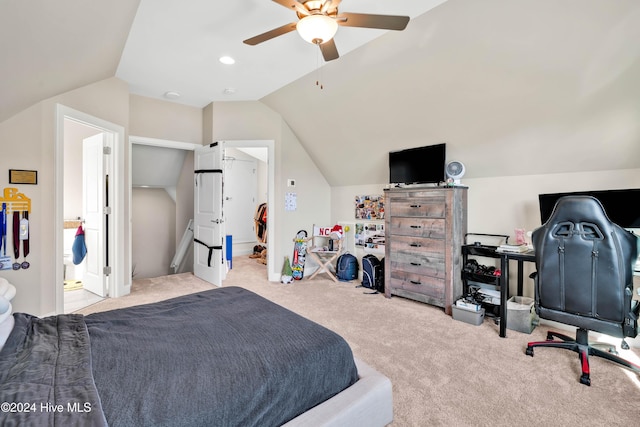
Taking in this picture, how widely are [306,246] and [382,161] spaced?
1706mm

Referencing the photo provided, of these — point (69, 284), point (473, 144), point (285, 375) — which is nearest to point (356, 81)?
point (473, 144)

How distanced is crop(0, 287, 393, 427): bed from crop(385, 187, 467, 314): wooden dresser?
77.7 inches

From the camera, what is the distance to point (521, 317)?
2674 mm

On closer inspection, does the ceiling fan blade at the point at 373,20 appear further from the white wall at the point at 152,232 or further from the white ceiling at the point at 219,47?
the white wall at the point at 152,232

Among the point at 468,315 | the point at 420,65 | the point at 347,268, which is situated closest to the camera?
the point at 420,65

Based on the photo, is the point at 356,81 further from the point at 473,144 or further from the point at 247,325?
the point at 247,325

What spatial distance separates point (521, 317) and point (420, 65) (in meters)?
2.47

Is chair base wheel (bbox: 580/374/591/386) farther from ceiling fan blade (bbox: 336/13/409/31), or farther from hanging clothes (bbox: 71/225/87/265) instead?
hanging clothes (bbox: 71/225/87/265)

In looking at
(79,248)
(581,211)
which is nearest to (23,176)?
(79,248)

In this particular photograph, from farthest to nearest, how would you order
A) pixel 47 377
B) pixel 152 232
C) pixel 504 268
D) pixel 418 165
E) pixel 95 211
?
pixel 152 232 < pixel 95 211 < pixel 418 165 < pixel 504 268 < pixel 47 377

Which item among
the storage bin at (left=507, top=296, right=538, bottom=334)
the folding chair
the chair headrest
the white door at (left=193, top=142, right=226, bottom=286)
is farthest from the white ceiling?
the storage bin at (left=507, top=296, right=538, bottom=334)

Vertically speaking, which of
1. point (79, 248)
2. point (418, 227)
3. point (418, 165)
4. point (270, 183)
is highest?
point (418, 165)

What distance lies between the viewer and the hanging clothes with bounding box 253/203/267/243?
20.9 ft

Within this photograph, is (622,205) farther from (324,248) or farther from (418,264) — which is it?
(324,248)
